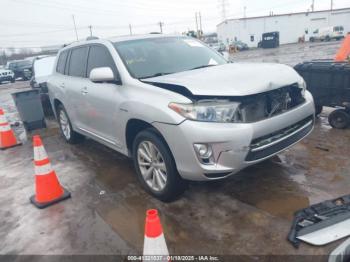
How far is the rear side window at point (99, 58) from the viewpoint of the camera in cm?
410

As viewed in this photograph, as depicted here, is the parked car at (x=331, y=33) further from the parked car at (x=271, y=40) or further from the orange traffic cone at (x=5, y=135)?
the orange traffic cone at (x=5, y=135)

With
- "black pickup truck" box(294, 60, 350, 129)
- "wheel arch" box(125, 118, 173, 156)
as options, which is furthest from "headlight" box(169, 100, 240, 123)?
"black pickup truck" box(294, 60, 350, 129)

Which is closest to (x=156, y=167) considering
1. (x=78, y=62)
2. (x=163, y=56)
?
(x=163, y=56)

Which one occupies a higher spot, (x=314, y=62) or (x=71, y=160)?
(x=314, y=62)

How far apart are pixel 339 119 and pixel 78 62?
15.4 feet

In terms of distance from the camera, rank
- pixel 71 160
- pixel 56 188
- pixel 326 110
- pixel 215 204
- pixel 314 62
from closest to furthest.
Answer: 1. pixel 215 204
2. pixel 56 188
3. pixel 71 160
4. pixel 314 62
5. pixel 326 110

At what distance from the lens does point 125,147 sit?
13.0 feet

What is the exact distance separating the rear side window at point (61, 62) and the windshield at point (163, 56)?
199 cm

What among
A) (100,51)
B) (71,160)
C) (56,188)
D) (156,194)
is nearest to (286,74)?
(156,194)

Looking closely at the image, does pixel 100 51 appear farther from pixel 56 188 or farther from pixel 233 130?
pixel 233 130

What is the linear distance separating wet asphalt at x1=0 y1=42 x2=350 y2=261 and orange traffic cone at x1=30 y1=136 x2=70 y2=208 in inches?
4.6

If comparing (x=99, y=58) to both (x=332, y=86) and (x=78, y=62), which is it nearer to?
(x=78, y=62)

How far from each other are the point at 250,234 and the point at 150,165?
4.42 ft

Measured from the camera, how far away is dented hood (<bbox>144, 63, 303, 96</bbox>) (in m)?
3.00
